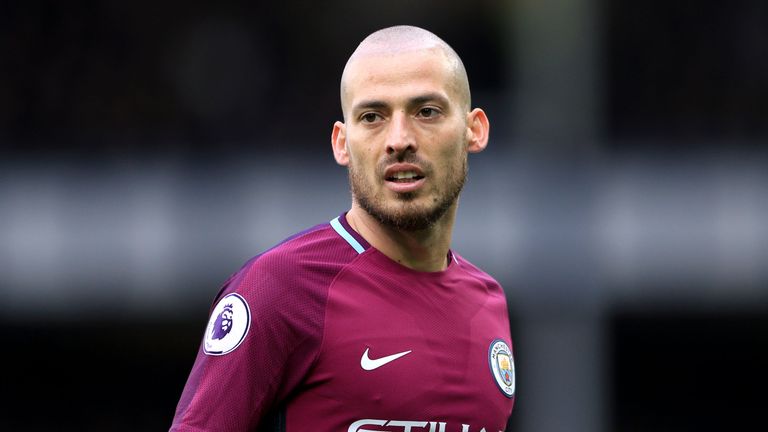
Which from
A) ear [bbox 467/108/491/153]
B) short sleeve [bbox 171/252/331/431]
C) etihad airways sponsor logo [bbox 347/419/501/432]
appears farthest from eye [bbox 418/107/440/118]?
etihad airways sponsor logo [bbox 347/419/501/432]

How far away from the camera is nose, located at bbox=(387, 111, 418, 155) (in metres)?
3.31

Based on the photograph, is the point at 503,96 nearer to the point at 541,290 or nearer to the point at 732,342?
the point at 541,290

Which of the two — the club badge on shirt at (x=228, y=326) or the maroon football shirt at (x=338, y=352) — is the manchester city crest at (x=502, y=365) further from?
the club badge on shirt at (x=228, y=326)

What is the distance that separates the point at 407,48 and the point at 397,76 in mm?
112

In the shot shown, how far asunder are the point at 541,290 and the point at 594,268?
54 centimetres

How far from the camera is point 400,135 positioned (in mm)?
3318

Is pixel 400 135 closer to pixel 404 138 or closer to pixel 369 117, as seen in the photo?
Result: pixel 404 138

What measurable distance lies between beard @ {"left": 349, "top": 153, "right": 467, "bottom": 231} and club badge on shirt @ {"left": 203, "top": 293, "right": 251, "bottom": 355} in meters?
0.48

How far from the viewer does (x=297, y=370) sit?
315 cm

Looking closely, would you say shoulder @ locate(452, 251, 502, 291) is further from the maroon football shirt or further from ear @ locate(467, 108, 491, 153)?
ear @ locate(467, 108, 491, 153)

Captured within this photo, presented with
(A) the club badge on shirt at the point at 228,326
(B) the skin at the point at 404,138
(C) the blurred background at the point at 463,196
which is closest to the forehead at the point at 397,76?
(B) the skin at the point at 404,138

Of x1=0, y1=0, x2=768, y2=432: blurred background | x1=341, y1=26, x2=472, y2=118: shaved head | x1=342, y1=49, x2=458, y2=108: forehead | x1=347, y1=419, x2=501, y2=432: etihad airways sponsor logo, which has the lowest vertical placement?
x1=347, y1=419, x2=501, y2=432: etihad airways sponsor logo

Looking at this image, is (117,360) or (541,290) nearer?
(541,290)

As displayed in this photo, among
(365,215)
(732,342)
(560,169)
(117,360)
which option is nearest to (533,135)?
(560,169)
